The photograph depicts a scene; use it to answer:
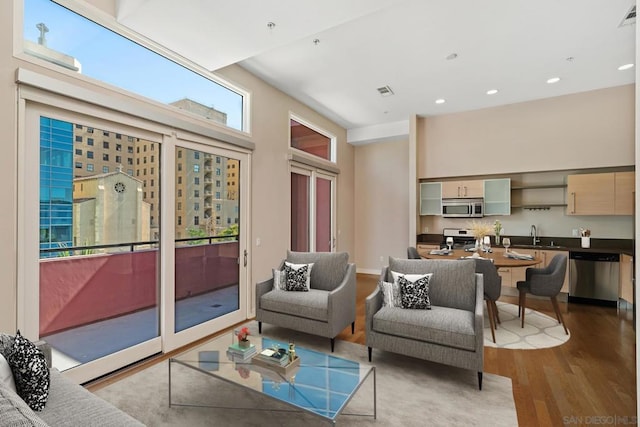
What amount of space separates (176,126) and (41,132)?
109cm

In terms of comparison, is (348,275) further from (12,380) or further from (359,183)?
(359,183)

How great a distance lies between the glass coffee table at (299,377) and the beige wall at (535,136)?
4968 millimetres

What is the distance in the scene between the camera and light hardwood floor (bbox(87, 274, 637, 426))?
7.00 feet

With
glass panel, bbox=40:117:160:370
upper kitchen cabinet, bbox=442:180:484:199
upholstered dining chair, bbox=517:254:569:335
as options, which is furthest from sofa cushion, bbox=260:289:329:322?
upper kitchen cabinet, bbox=442:180:484:199

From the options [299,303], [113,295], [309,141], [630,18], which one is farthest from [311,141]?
[630,18]

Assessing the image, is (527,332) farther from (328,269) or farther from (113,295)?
(113,295)

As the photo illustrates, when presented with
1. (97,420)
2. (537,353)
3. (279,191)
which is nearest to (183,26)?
(279,191)

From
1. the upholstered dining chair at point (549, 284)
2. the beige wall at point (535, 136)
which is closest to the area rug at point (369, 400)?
the upholstered dining chair at point (549, 284)

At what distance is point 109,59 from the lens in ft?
9.00

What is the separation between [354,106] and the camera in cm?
560

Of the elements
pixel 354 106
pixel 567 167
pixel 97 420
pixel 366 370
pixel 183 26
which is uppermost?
pixel 354 106

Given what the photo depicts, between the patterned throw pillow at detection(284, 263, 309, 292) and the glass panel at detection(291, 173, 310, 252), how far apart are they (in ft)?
5.03

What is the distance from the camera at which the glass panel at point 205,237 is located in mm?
3369

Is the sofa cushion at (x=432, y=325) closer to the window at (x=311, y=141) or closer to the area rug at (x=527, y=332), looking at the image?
the area rug at (x=527, y=332)
